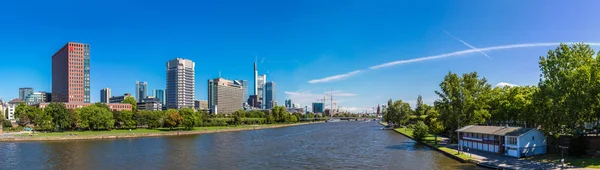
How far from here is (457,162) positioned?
155 feet

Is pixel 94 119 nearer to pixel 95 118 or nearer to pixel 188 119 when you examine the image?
pixel 95 118

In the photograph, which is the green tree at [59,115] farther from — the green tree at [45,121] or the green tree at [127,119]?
the green tree at [127,119]

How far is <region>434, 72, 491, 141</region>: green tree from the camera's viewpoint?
67250 mm

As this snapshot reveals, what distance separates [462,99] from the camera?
68125 millimetres

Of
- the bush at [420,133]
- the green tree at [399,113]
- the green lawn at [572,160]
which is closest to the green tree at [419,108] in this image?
the green tree at [399,113]

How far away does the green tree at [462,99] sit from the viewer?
6725cm

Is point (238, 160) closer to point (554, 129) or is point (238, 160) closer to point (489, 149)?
point (489, 149)

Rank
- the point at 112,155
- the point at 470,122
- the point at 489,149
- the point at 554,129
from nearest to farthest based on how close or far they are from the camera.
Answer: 1. the point at 554,129
2. the point at 489,149
3. the point at 112,155
4. the point at 470,122

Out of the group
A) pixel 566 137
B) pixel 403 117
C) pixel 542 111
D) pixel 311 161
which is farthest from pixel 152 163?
pixel 403 117

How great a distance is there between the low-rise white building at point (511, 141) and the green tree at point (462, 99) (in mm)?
10681

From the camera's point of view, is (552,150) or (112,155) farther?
(112,155)

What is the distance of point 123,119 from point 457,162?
352 feet

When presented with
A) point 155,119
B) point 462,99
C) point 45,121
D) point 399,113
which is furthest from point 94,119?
point 399,113

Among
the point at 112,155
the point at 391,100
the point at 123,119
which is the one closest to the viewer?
the point at 112,155
